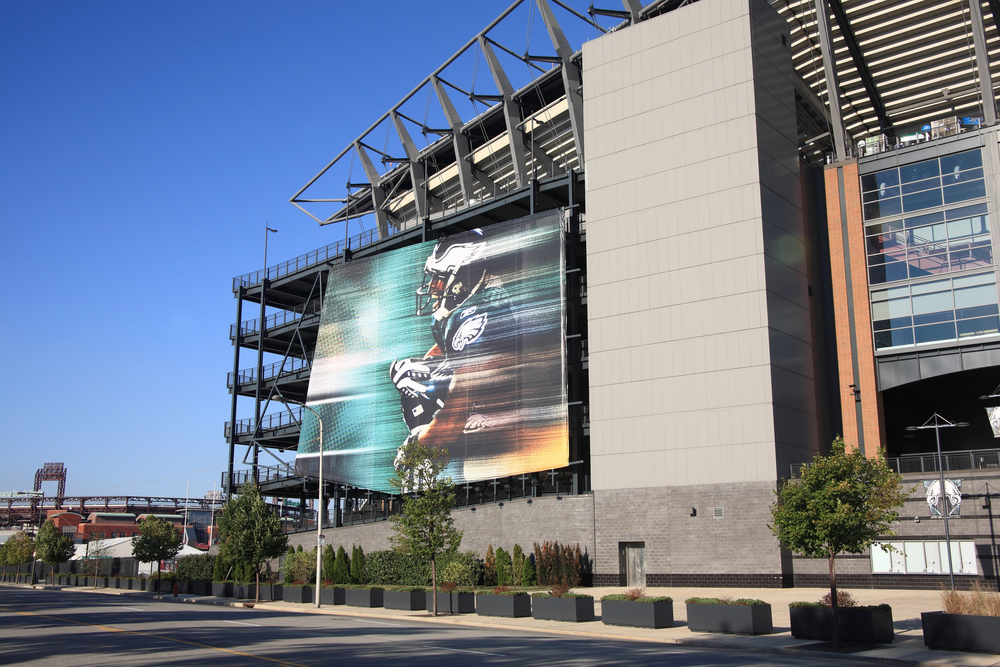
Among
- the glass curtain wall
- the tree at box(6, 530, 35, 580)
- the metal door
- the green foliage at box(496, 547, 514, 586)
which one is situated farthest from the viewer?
the tree at box(6, 530, 35, 580)

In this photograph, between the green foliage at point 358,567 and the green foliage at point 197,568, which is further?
the green foliage at point 197,568

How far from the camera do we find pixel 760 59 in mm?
44844

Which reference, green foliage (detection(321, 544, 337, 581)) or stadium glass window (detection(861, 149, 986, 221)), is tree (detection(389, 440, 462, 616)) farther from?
stadium glass window (detection(861, 149, 986, 221))

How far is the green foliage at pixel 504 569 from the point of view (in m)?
45.5

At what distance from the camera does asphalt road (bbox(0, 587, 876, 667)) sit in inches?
707

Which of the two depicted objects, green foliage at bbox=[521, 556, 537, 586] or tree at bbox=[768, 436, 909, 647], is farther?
green foliage at bbox=[521, 556, 537, 586]

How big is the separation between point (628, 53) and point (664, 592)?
3002 cm

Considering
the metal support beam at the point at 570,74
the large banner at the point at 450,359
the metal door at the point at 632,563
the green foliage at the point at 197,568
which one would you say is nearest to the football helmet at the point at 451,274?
the large banner at the point at 450,359

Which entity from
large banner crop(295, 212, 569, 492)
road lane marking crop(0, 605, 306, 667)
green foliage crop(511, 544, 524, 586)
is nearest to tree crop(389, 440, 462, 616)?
large banner crop(295, 212, 569, 492)

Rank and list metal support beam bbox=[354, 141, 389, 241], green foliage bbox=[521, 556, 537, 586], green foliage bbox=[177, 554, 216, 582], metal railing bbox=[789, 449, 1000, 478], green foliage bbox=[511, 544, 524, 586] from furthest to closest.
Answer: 1. metal support beam bbox=[354, 141, 389, 241]
2. green foliage bbox=[177, 554, 216, 582]
3. green foliage bbox=[511, 544, 524, 586]
4. green foliage bbox=[521, 556, 537, 586]
5. metal railing bbox=[789, 449, 1000, 478]

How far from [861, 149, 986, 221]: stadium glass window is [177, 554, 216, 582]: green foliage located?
46.6 metres

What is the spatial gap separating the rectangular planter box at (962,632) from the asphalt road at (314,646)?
8.57ft

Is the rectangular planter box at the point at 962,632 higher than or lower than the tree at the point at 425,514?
lower

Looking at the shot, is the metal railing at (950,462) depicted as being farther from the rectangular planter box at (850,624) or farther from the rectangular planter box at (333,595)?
the rectangular planter box at (333,595)
